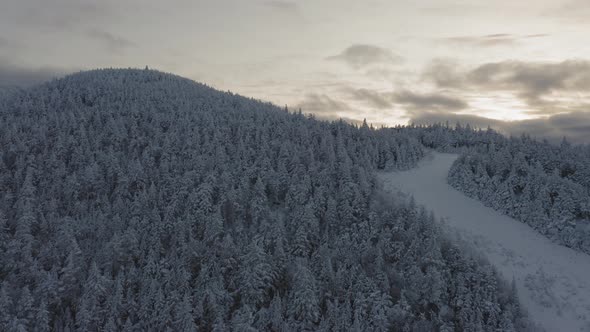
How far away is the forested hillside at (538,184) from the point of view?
63000 millimetres

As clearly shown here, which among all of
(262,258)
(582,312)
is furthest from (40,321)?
(582,312)

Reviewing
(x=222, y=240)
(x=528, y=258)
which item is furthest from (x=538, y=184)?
(x=222, y=240)

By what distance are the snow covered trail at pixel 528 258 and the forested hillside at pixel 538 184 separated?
6.31ft

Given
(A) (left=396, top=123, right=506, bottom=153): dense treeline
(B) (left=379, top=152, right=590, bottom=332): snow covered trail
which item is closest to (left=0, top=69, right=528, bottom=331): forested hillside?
(B) (left=379, top=152, right=590, bottom=332): snow covered trail

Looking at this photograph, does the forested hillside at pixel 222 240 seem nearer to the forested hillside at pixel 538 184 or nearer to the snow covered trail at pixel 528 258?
the snow covered trail at pixel 528 258

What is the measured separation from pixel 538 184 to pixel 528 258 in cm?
1656

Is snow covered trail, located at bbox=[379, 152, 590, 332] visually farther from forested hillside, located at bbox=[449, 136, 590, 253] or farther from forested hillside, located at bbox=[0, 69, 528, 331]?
forested hillside, located at bbox=[0, 69, 528, 331]

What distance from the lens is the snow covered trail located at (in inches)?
1967

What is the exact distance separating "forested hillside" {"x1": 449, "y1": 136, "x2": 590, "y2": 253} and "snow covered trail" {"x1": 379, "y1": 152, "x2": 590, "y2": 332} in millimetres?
1924

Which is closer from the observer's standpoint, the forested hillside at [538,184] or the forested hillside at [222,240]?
the forested hillside at [222,240]

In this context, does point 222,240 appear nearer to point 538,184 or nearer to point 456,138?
point 538,184

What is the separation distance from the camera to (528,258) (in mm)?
59625

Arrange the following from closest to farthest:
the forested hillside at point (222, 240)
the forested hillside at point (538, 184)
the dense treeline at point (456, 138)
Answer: the forested hillside at point (222, 240) → the forested hillside at point (538, 184) → the dense treeline at point (456, 138)

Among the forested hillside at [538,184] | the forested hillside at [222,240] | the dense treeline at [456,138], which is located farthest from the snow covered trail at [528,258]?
the dense treeline at [456,138]
